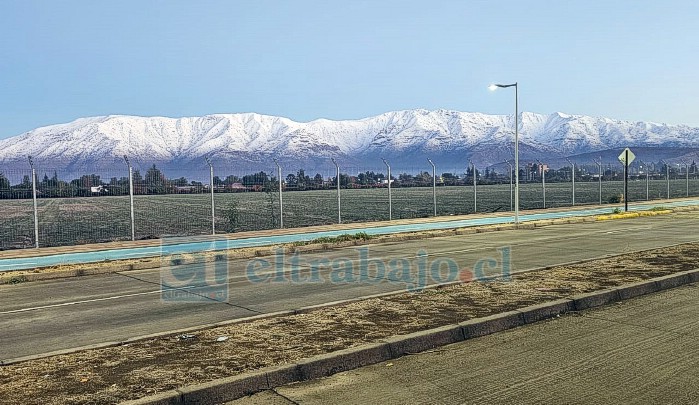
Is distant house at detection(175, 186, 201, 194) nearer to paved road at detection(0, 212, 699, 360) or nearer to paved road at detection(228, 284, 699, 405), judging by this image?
paved road at detection(0, 212, 699, 360)

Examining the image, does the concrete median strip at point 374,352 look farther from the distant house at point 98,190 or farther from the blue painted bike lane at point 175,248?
the distant house at point 98,190

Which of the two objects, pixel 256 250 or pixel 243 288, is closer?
pixel 243 288

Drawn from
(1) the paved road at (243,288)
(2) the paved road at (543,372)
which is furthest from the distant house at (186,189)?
(2) the paved road at (543,372)

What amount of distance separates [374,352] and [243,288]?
17.0 ft

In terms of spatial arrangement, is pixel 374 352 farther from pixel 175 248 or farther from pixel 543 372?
pixel 175 248

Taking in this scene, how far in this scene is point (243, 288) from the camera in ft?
36.8

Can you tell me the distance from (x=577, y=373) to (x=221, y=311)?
16.4ft

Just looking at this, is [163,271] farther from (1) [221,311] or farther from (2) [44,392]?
(2) [44,392]

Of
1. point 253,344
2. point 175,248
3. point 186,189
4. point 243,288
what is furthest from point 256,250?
point 253,344

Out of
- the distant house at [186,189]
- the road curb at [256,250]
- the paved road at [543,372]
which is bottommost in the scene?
the paved road at [543,372]

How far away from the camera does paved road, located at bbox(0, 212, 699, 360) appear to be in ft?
27.1

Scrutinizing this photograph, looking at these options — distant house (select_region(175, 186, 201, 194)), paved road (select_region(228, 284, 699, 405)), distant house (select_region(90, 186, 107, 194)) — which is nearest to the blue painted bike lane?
distant house (select_region(90, 186, 107, 194))

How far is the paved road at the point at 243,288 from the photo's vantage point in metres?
8.27

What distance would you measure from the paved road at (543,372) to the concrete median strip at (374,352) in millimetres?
109
